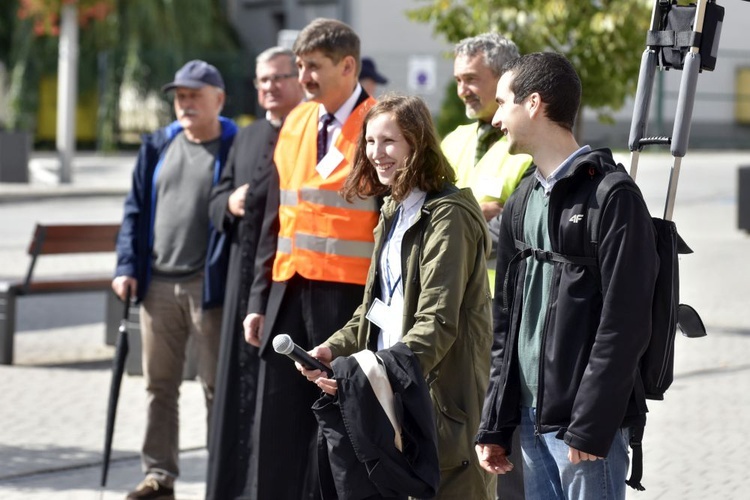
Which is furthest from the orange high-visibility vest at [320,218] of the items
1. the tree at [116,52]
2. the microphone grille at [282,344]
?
the tree at [116,52]

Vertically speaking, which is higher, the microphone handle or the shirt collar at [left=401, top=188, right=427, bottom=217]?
the shirt collar at [left=401, top=188, right=427, bottom=217]

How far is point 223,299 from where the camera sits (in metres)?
6.07

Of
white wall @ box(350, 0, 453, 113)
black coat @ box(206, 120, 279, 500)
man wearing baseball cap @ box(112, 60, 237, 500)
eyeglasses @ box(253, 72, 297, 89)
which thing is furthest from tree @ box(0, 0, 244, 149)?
black coat @ box(206, 120, 279, 500)

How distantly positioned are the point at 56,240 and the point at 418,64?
625 inches

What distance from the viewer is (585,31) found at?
1025 centimetres

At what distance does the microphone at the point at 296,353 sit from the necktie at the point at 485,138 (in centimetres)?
146

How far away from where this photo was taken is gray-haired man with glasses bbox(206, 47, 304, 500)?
5.52 m

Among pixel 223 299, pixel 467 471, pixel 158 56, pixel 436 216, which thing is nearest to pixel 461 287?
pixel 436 216

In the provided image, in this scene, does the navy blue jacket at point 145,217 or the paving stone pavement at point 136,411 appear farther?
the paving stone pavement at point 136,411

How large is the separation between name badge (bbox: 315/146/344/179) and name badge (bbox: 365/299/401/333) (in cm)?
98

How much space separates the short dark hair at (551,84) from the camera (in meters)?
3.40

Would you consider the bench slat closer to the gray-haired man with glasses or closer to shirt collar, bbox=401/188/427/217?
the gray-haired man with glasses

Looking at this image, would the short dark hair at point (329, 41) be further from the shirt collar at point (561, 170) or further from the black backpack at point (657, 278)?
the black backpack at point (657, 278)

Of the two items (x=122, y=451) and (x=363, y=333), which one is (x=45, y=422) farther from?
(x=363, y=333)
